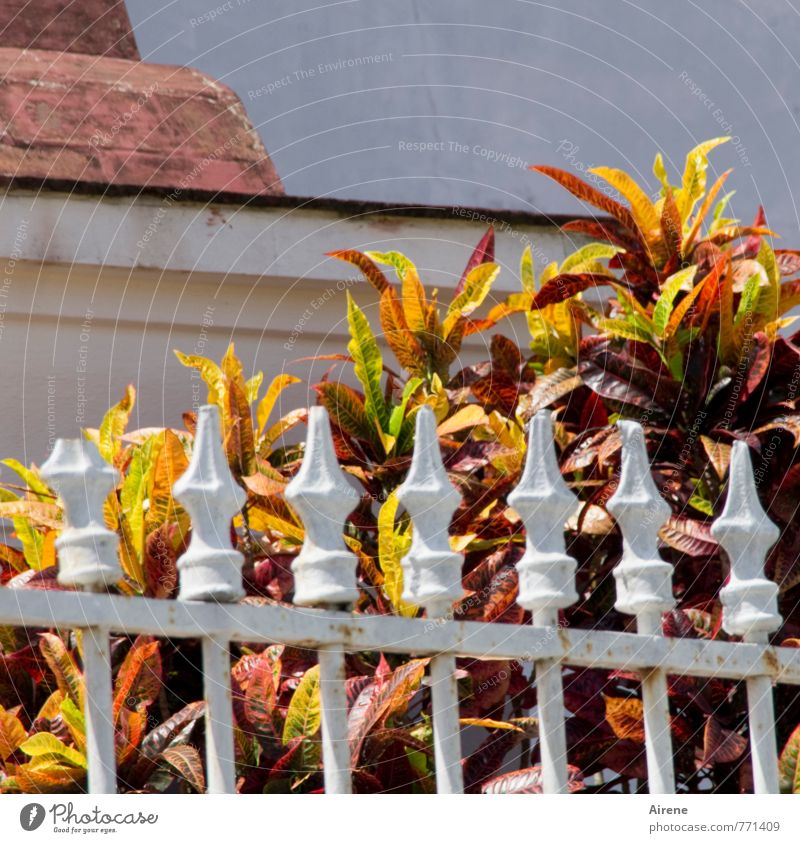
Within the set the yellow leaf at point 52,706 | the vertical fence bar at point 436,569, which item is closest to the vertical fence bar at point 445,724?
the vertical fence bar at point 436,569

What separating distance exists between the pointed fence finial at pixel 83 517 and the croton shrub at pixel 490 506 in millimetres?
311

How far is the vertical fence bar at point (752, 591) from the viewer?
220 centimetres

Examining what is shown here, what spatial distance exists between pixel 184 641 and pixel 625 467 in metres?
0.77

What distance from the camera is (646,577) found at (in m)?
2.13

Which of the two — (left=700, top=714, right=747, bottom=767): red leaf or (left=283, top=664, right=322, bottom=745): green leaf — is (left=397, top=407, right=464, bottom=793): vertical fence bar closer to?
(left=283, top=664, right=322, bottom=745): green leaf

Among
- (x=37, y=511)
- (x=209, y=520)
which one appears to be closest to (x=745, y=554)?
(x=209, y=520)

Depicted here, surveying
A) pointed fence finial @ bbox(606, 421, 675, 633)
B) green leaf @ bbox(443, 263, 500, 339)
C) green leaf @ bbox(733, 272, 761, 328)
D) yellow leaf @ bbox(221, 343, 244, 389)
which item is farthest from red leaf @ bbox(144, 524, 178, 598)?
green leaf @ bbox(733, 272, 761, 328)

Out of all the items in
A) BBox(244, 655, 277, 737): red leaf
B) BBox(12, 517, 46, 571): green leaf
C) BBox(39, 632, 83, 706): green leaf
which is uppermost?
BBox(12, 517, 46, 571): green leaf

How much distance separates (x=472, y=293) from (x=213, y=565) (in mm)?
1124

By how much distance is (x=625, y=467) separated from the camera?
7.14 ft

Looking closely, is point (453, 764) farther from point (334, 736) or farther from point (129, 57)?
point (129, 57)

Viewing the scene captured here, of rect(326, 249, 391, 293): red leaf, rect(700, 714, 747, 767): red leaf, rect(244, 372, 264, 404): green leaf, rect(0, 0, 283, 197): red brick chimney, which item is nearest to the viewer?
rect(700, 714, 747, 767): red leaf

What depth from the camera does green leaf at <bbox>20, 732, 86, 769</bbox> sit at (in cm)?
192

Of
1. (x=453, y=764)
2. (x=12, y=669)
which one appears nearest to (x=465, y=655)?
(x=453, y=764)
